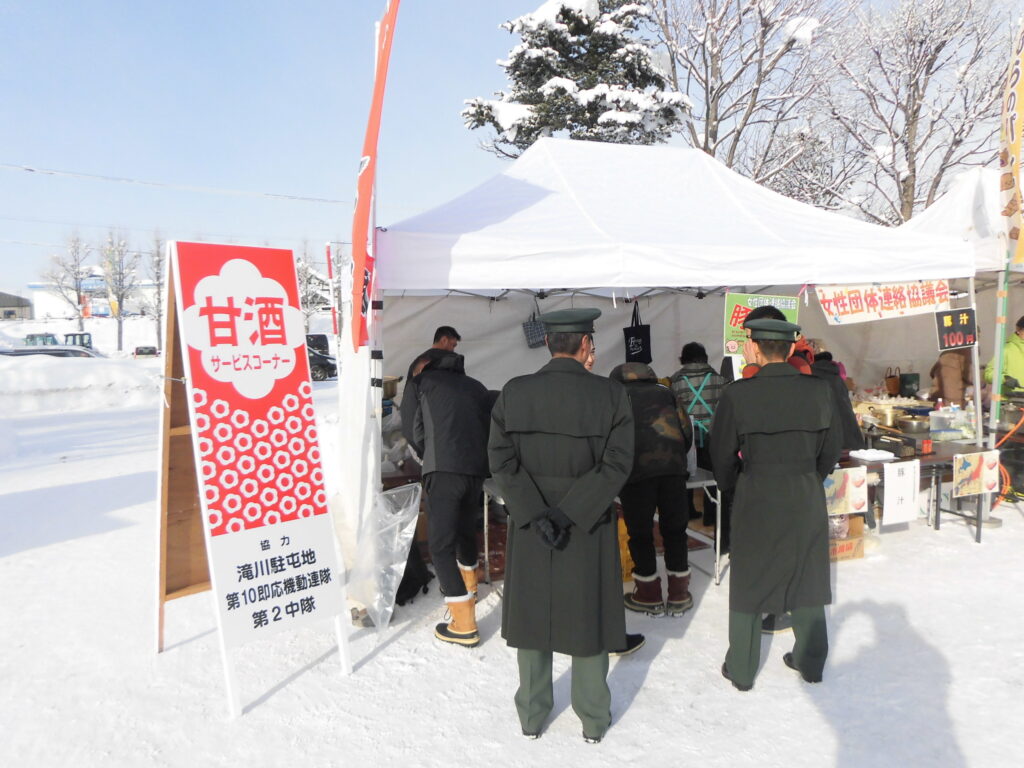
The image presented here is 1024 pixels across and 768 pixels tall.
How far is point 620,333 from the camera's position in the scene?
743 centimetres

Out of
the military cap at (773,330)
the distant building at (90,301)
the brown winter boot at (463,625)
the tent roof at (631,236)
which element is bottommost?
the brown winter boot at (463,625)

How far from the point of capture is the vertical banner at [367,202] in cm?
295

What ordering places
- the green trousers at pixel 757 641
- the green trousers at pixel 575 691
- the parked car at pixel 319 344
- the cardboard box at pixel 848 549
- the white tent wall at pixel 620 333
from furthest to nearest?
the parked car at pixel 319 344
the white tent wall at pixel 620 333
the cardboard box at pixel 848 549
the green trousers at pixel 757 641
the green trousers at pixel 575 691

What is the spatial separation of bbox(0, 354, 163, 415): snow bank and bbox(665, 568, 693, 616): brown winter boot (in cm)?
1391

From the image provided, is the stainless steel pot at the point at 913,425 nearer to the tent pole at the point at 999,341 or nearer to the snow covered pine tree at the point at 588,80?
the tent pole at the point at 999,341

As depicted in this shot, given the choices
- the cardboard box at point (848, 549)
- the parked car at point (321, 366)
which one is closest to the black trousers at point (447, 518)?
the cardboard box at point (848, 549)

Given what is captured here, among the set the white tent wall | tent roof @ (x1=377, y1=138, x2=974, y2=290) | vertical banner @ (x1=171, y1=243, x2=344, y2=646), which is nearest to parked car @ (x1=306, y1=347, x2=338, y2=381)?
the white tent wall

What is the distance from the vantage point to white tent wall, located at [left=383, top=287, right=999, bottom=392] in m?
6.51

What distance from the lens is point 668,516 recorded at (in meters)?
3.54

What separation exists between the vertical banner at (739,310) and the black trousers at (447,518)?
226cm

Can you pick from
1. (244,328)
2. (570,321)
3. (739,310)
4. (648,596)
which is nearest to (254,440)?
(244,328)

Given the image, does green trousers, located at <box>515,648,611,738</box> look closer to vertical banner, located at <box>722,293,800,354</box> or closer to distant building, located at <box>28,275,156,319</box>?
vertical banner, located at <box>722,293,800,354</box>

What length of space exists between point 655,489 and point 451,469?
1126 millimetres

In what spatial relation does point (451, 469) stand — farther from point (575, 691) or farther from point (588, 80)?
point (588, 80)
